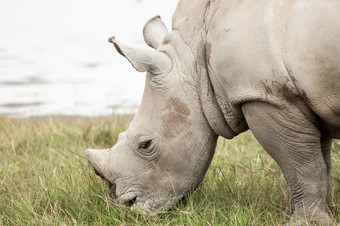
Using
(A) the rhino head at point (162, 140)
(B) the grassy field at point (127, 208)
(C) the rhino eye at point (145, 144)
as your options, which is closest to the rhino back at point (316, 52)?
(A) the rhino head at point (162, 140)

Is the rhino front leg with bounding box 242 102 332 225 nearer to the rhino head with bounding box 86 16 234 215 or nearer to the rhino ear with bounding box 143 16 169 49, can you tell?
the rhino head with bounding box 86 16 234 215

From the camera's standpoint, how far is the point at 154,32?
4914 mm

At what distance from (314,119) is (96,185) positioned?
1.81m

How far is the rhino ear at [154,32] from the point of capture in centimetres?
488

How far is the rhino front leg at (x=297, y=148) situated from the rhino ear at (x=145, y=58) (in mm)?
673

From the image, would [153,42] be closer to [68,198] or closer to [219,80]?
[219,80]

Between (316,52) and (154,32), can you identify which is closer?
(316,52)

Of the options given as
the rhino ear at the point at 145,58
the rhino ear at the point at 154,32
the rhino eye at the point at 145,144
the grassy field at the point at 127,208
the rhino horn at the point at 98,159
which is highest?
the rhino ear at the point at 154,32

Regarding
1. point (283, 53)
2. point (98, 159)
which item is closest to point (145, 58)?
point (98, 159)

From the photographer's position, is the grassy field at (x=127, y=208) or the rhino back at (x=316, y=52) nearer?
the rhino back at (x=316, y=52)

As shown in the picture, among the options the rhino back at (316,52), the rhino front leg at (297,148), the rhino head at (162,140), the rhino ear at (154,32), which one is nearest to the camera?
the rhino back at (316,52)

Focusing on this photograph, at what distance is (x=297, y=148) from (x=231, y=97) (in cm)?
51

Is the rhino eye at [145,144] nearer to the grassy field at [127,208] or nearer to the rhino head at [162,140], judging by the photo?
the rhino head at [162,140]

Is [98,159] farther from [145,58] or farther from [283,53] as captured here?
[283,53]
